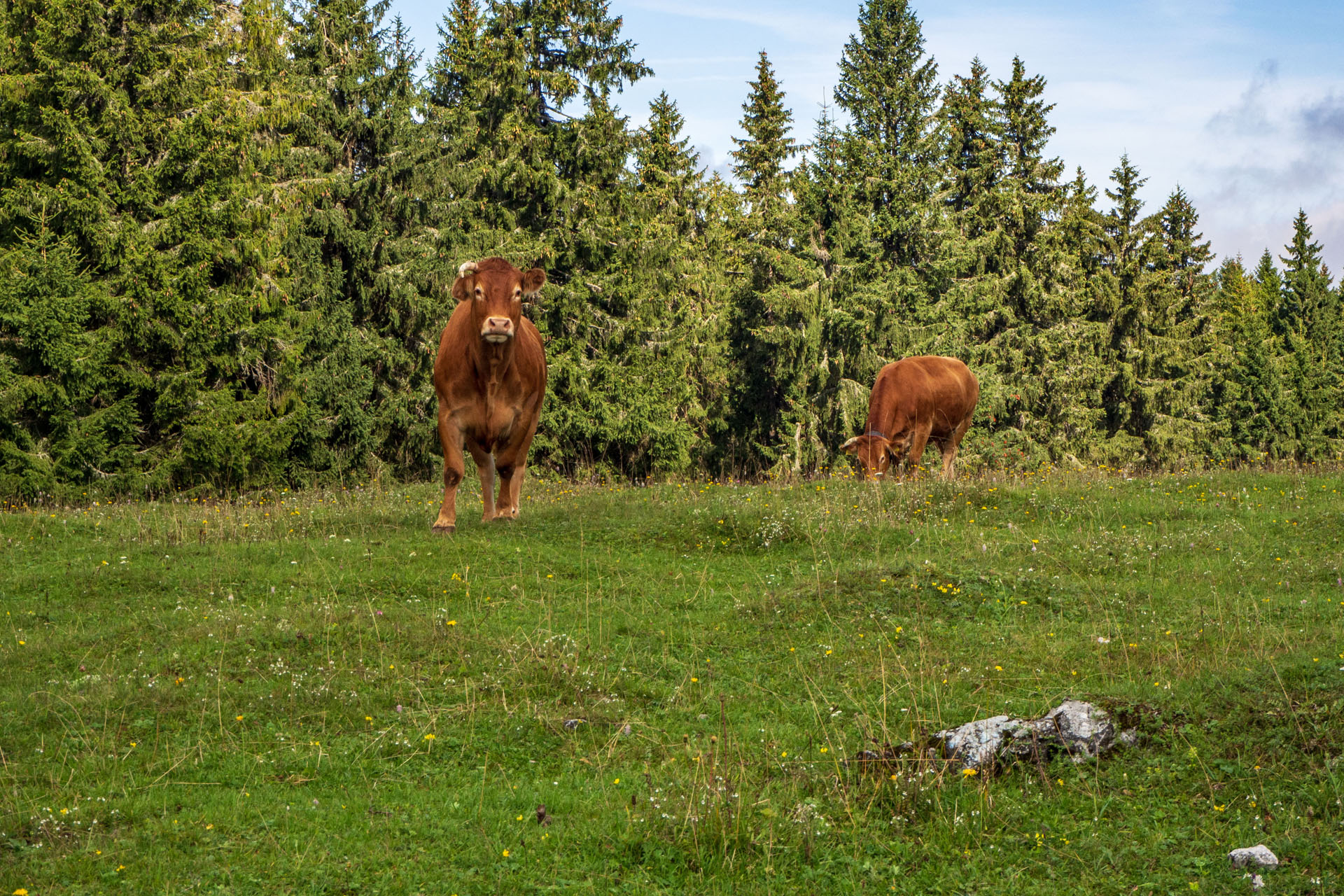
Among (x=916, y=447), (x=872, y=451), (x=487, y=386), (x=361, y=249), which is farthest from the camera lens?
(x=361, y=249)

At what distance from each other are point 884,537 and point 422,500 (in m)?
7.24

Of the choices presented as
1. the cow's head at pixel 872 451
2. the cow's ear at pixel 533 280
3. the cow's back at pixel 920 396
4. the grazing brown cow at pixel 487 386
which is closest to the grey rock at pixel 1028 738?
the grazing brown cow at pixel 487 386

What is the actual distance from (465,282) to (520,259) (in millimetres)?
15170

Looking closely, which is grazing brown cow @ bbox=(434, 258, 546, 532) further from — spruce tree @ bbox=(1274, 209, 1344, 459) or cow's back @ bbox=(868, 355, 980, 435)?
spruce tree @ bbox=(1274, 209, 1344, 459)

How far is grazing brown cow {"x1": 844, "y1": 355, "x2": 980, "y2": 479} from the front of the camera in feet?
64.8

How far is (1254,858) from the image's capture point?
509 cm

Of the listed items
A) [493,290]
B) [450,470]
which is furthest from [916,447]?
[493,290]

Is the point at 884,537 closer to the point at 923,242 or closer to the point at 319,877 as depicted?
the point at 319,877

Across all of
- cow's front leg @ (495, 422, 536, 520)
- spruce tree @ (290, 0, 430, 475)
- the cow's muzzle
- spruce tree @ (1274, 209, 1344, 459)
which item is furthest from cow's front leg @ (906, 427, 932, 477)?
spruce tree @ (1274, 209, 1344, 459)

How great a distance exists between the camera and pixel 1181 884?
16.5 ft

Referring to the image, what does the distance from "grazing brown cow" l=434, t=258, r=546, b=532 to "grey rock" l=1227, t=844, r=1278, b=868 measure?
8971 mm

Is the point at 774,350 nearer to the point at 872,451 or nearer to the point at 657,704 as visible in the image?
the point at 872,451

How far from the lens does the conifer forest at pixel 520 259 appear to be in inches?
856

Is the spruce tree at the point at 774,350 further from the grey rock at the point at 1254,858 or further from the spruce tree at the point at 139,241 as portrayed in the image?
the grey rock at the point at 1254,858
